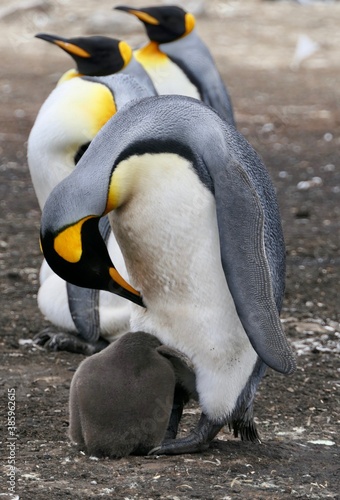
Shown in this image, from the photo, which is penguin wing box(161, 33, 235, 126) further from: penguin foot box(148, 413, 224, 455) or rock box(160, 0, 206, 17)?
rock box(160, 0, 206, 17)

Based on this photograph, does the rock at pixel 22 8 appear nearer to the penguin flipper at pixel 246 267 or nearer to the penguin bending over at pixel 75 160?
the penguin bending over at pixel 75 160

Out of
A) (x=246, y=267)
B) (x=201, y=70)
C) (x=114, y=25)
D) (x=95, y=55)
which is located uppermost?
(x=246, y=267)

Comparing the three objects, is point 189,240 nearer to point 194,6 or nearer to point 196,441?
point 196,441

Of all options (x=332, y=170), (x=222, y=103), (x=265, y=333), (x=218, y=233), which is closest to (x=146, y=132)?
(x=218, y=233)

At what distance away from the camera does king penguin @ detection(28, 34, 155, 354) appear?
14.5 feet

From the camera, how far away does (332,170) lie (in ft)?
27.7

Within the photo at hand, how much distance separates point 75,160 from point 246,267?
5.48 feet

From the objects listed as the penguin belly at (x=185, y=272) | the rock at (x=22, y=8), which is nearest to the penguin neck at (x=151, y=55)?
the penguin belly at (x=185, y=272)

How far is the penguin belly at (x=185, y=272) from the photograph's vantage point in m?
3.07

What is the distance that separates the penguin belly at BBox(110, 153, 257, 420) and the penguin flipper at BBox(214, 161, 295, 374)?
0.22ft

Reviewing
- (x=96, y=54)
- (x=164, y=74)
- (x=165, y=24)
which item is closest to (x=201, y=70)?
(x=164, y=74)

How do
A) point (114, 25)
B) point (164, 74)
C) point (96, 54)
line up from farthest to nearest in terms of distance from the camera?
point (114, 25)
point (164, 74)
point (96, 54)

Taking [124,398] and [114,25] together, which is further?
[114,25]

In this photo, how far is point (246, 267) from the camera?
121 inches
